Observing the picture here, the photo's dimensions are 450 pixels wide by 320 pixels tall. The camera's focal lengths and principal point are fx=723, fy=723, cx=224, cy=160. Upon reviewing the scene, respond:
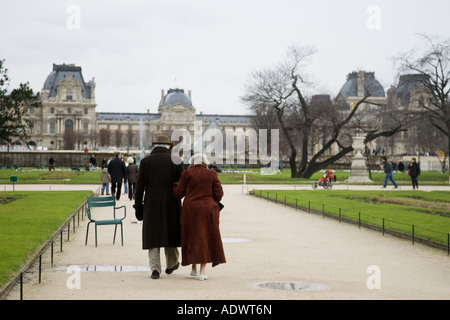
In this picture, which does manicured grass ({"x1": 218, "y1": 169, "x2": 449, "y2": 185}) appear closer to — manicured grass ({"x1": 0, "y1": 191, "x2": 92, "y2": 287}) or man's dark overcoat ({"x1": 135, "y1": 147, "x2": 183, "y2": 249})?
manicured grass ({"x1": 0, "y1": 191, "x2": 92, "y2": 287})

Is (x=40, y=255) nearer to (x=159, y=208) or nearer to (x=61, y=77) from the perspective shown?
(x=159, y=208)

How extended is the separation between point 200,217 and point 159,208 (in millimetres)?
590

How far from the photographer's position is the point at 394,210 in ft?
61.3

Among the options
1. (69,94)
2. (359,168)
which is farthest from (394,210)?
(69,94)

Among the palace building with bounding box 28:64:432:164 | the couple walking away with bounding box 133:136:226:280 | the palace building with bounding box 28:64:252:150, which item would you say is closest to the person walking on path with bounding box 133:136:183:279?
the couple walking away with bounding box 133:136:226:280

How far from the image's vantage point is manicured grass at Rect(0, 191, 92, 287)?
10031 millimetres

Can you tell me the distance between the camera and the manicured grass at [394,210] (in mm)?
14133

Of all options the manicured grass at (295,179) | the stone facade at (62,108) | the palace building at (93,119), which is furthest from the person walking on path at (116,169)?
the stone facade at (62,108)

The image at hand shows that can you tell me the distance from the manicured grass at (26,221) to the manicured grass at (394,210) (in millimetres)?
6451

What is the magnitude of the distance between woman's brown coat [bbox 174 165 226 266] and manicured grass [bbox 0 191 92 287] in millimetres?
2157

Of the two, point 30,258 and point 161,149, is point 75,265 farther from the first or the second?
point 161,149

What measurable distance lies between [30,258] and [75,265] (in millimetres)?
755

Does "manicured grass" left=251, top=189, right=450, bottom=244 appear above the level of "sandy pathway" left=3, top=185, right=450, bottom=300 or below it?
above

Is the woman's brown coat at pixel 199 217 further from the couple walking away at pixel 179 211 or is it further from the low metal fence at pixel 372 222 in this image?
the low metal fence at pixel 372 222
